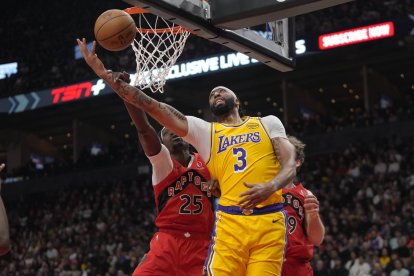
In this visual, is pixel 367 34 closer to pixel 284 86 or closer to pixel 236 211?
pixel 284 86

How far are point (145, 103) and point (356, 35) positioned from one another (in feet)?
55.9

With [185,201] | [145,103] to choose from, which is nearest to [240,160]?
[145,103]

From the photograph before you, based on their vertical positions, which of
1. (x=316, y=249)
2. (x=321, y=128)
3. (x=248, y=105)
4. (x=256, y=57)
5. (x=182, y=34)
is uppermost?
(x=248, y=105)

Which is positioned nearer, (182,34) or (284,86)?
(182,34)

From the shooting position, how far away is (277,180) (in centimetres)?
468

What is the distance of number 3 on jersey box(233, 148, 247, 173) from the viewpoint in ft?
16.0

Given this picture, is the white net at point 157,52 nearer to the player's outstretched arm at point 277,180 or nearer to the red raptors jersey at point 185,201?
the red raptors jersey at point 185,201

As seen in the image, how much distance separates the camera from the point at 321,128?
23.1m

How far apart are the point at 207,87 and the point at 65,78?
5141 millimetres

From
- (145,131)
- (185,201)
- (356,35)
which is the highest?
(356,35)

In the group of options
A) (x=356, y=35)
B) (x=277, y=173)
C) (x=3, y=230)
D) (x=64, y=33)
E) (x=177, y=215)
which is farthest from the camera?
(x=64, y=33)

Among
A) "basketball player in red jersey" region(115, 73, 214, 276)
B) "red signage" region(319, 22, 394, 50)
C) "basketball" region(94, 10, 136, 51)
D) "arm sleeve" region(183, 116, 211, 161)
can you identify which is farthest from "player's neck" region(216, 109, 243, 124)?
"red signage" region(319, 22, 394, 50)

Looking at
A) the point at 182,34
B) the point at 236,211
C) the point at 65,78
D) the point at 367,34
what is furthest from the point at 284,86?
the point at 236,211

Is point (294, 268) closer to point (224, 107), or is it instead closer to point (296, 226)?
point (296, 226)
